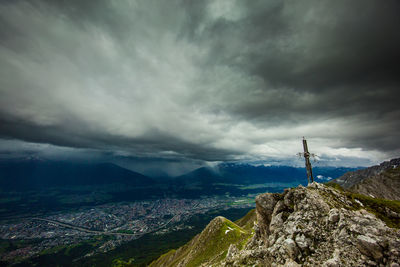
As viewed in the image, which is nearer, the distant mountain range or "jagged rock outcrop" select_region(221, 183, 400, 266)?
"jagged rock outcrop" select_region(221, 183, 400, 266)

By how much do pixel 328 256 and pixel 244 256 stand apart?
1236cm

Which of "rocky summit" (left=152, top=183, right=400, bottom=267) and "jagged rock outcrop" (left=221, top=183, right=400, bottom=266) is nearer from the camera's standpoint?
"jagged rock outcrop" (left=221, top=183, right=400, bottom=266)

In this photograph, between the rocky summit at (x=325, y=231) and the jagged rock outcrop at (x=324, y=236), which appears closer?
the jagged rock outcrop at (x=324, y=236)

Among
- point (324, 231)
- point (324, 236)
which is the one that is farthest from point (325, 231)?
point (324, 236)

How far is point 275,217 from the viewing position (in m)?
29.4

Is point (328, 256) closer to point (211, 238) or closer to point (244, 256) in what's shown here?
point (244, 256)

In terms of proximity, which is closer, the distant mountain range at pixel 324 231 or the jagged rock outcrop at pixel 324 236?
the jagged rock outcrop at pixel 324 236

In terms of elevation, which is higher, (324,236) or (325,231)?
(325,231)

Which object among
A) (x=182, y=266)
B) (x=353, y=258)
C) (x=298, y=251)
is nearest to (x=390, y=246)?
(x=353, y=258)

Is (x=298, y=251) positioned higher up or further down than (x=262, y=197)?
further down

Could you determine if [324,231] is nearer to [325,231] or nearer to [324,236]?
[325,231]

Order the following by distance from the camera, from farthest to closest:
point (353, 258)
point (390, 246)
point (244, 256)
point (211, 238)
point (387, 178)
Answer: point (387, 178)
point (211, 238)
point (244, 256)
point (353, 258)
point (390, 246)

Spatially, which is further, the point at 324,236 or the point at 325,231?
the point at 325,231

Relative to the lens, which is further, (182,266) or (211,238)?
(211,238)
